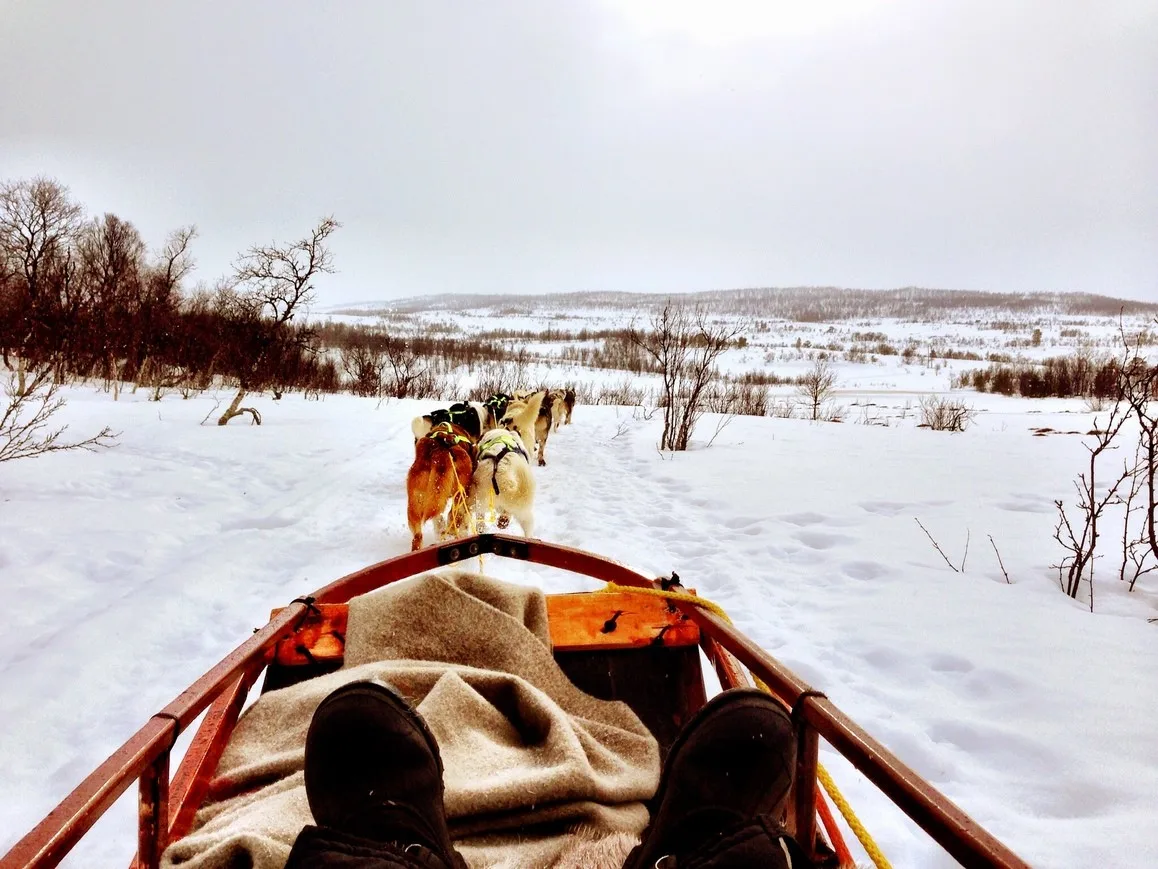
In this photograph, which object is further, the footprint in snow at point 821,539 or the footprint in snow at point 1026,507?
the footprint in snow at point 1026,507

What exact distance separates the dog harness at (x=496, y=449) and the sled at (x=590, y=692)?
166cm

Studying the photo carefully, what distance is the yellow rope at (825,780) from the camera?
1.04 meters

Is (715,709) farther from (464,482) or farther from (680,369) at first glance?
(680,369)

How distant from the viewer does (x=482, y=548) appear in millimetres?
2666

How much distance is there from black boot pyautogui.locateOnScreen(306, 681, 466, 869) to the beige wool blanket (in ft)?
0.38

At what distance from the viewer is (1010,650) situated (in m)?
2.79

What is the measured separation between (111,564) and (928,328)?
2430 inches

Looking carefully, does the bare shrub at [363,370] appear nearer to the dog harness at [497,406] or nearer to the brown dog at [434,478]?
the dog harness at [497,406]

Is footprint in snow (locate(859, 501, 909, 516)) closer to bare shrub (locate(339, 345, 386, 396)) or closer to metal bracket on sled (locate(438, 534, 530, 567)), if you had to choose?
metal bracket on sled (locate(438, 534, 530, 567))

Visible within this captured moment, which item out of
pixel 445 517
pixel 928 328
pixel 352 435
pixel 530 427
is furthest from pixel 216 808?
pixel 928 328

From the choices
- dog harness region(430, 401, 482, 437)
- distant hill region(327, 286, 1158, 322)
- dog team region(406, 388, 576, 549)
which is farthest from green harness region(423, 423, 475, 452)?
distant hill region(327, 286, 1158, 322)

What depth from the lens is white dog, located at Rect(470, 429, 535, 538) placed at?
14.2 feet

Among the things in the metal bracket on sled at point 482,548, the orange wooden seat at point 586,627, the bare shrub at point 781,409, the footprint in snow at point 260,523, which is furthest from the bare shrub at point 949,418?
the footprint in snow at point 260,523

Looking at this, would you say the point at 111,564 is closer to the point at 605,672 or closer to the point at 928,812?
the point at 605,672
